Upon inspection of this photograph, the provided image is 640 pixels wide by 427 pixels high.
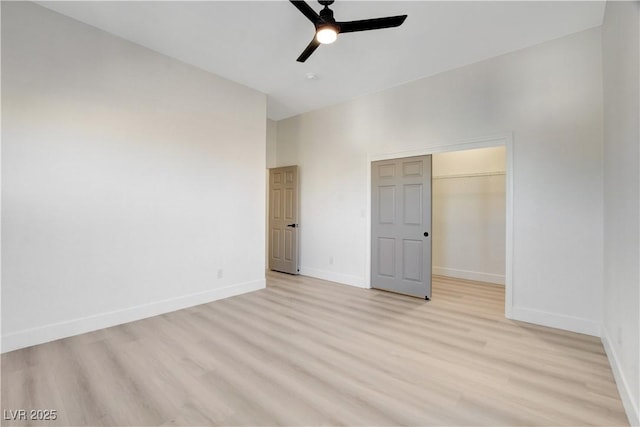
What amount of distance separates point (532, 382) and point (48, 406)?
129 inches

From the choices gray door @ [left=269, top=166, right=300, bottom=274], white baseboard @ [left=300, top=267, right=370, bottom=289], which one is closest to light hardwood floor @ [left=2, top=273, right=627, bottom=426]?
white baseboard @ [left=300, top=267, right=370, bottom=289]

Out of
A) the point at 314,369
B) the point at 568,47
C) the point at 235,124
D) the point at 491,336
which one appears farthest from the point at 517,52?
the point at 314,369

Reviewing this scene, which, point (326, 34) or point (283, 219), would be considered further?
point (283, 219)

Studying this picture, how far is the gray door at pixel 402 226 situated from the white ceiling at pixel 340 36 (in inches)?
52.8

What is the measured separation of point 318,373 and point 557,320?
2.70 metres

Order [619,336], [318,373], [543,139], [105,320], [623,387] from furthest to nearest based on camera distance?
[543,139] < [105,320] < [318,373] < [619,336] < [623,387]

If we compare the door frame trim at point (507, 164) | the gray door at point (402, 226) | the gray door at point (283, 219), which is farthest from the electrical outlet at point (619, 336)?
the gray door at point (283, 219)

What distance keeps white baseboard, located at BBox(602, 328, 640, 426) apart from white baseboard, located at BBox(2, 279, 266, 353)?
13.1 feet

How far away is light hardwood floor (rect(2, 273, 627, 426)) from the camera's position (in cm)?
177

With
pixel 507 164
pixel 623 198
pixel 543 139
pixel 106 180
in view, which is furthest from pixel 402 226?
pixel 106 180

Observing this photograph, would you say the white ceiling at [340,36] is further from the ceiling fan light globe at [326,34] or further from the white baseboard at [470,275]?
the white baseboard at [470,275]

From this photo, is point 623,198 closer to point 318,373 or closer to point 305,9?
point 318,373

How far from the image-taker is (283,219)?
5922 mm

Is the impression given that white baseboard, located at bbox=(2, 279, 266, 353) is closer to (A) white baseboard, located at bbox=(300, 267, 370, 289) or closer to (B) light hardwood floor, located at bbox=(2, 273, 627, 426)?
(B) light hardwood floor, located at bbox=(2, 273, 627, 426)
